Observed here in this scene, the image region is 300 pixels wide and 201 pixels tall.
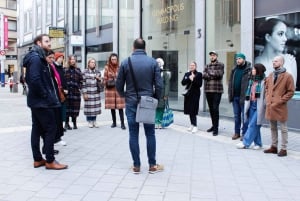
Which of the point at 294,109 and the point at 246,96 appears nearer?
the point at 246,96

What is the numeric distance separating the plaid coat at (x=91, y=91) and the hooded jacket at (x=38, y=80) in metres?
4.50

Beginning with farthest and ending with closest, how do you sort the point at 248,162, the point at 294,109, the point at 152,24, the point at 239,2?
the point at 152,24
the point at 239,2
the point at 294,109
the point at 248,162

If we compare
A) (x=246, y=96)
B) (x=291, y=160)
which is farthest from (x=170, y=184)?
(x=246, y=96)

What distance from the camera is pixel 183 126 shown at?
38.7ft

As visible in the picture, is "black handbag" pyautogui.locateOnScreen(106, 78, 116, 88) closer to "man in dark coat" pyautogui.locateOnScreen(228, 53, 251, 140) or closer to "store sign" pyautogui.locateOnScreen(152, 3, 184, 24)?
"man in dark coat" pyautogui.locateOnScreen(228, 53, 251, 140)

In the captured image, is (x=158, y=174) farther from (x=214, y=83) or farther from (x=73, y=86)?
(x=73, y=86)

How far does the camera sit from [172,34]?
1627 centimetres

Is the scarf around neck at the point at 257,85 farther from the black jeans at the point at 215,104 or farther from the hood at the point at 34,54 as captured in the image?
the hood at the point at 34,54

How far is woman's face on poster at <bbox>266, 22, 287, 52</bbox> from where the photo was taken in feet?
35.9

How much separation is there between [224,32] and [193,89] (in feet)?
11.6

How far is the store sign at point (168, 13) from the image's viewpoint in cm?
1581

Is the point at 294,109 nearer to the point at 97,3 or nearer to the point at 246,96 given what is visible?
the point at 246,96

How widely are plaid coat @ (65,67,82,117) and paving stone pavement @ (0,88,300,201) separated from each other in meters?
1.28

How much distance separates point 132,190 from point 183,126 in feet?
20.4
